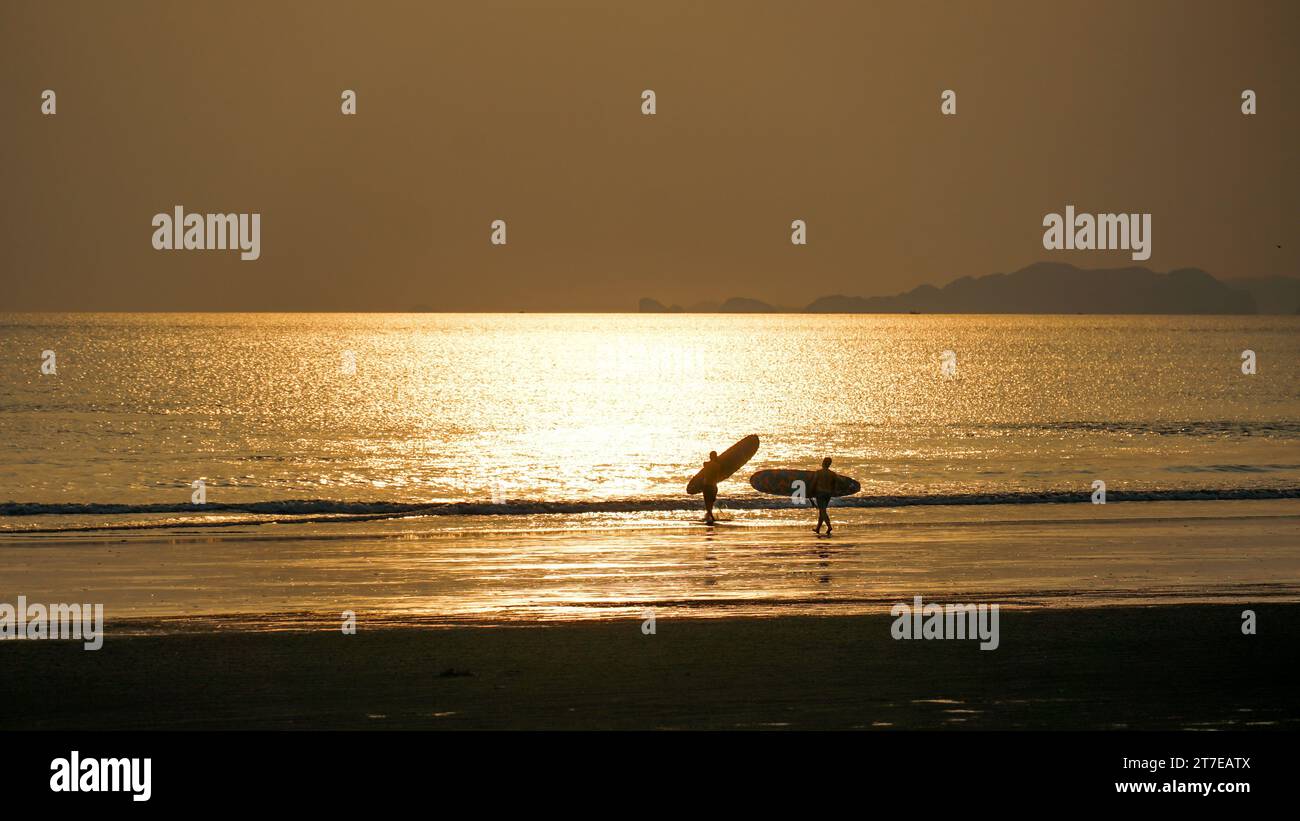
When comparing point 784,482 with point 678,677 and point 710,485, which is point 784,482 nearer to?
point 710,485

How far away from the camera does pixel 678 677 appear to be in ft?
49.5

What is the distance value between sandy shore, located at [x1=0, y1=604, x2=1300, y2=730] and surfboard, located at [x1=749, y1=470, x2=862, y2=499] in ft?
66.3

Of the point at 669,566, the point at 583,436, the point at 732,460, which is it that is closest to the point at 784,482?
the point at 732,460

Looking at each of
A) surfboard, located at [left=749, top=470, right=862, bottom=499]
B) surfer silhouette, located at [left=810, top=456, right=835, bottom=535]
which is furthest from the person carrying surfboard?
surfboard, located at [left=749, top=470, right=862, bottom=499]

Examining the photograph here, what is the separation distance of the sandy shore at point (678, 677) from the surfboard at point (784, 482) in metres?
20.2

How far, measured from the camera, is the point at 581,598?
70.7ft

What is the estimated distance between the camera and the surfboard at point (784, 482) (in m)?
39.1

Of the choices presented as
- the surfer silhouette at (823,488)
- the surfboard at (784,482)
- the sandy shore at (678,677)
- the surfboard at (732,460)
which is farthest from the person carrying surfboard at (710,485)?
the sandy shore at (678,677)

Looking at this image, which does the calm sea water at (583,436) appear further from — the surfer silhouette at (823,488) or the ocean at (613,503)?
the surfer silhouette at (823,488)

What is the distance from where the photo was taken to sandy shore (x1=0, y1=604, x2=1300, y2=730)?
43.3 ft

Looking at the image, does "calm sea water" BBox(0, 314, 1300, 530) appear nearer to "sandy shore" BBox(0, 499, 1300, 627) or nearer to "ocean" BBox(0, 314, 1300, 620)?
"ocean" BBox(0, 314, 1300, 620)

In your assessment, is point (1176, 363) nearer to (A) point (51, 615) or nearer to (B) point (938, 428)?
(B) point (938, 428)

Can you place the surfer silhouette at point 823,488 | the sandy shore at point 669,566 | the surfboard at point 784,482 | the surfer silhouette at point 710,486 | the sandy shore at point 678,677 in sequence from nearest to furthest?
the sandy shore at point 678,677 < the sandy shore at point 669,566 < the surfer silhouette at point 823,488 < the surfer silhouette at point 710,486 < the surfboard at point 784,482

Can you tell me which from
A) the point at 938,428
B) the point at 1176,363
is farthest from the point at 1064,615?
the point at 1176,363
